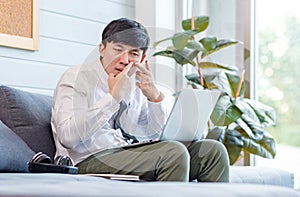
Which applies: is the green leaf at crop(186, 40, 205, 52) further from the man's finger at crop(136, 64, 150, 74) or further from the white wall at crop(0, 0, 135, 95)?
the man's finger at crop(136, 64, 150, 74)

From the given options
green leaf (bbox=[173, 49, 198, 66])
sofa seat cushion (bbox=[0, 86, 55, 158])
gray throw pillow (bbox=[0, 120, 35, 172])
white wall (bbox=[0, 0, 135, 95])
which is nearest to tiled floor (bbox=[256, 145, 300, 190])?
green leaf (bbox=[173, 49, 198, 66])

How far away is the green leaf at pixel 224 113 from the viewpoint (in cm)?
335

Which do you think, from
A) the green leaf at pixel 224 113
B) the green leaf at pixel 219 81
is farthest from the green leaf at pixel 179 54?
the green leaf at pixel 224 113

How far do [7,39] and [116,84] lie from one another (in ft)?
2.99

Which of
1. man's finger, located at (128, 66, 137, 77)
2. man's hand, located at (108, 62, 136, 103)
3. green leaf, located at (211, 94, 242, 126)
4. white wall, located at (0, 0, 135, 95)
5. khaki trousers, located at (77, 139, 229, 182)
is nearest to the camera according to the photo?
khaki trousers, located at (77, 139, 229, 182)

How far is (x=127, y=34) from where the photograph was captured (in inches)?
95.7

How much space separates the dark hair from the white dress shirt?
12 centimetres

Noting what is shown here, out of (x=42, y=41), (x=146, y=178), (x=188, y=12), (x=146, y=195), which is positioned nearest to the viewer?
(x=146, y=195)

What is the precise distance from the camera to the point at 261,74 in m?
3.85

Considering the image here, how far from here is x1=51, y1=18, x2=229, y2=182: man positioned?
221 centimetres

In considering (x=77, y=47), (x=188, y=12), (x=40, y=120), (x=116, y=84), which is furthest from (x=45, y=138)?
(x=188, y=12)

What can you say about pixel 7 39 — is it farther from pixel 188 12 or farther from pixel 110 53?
pixel 188 12

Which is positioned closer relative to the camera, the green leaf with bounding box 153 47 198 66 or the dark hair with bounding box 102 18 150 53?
the dark hair with bounding box 102 18 150 53

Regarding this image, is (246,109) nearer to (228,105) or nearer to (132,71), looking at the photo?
(228,105)
